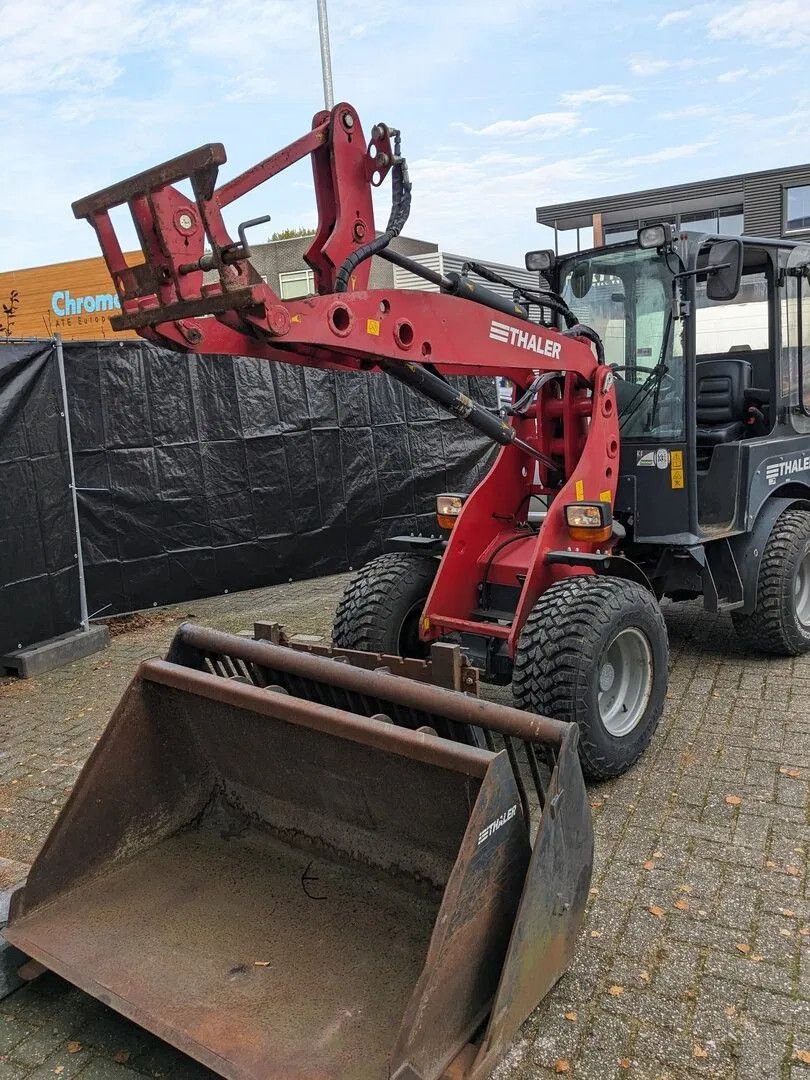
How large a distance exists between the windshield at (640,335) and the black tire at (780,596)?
1.07 meters

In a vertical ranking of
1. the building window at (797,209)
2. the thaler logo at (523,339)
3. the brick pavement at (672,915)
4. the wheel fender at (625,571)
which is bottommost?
the brick pavement at (672,915)

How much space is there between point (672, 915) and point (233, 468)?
233 inches

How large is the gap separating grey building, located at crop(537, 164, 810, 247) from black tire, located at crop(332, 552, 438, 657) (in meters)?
23.1

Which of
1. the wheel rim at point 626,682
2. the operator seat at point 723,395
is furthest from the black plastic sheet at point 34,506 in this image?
the operator seat at point 723,395

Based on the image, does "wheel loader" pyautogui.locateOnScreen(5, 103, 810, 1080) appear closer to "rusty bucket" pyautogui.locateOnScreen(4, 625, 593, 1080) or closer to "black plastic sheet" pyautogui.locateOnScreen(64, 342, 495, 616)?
"rusty bucket" pyautogui.locateOnScreen(4, 625, 593, 1080)

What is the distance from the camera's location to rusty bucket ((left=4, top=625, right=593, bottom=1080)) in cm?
233

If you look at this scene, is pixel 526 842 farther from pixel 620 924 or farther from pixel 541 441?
pixel 541 441

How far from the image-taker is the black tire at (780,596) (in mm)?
5359

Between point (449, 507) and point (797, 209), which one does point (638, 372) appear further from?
point (797, 209)

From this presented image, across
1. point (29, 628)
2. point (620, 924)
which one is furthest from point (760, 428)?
point (29, 628)

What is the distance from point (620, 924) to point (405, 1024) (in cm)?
121

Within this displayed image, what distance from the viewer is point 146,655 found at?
6.59 meters

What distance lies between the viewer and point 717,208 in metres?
27.8

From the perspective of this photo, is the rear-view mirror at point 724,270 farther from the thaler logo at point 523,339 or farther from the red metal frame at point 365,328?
the thaler logo at point 523,339
